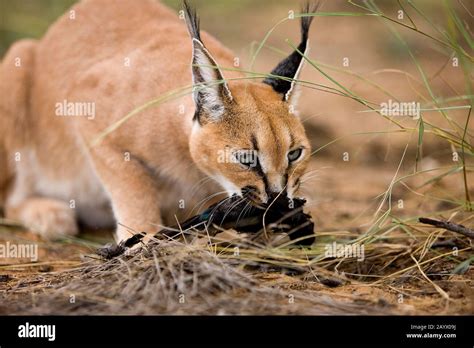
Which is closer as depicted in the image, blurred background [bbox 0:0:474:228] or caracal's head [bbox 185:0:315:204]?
caracal's head [bbox 185:0:315:204]

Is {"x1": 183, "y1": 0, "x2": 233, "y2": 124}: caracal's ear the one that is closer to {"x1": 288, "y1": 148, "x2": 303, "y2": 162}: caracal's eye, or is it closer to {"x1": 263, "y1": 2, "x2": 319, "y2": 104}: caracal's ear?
{"x1": 263, "y1": 2, "x2": 319, "y2": 104}: caracal's ear

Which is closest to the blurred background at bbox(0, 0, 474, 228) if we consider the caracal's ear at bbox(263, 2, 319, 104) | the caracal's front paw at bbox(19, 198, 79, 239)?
the caracal's ear at bbox(263, 2, 319, 104)

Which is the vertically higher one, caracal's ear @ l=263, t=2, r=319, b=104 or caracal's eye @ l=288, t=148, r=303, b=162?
caracal's ear @ l=263, t=2, r=319, b=104

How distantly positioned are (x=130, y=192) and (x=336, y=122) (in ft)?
8.76

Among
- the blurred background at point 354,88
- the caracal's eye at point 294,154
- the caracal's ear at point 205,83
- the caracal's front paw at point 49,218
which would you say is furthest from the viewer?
the blurred background at point 354,88

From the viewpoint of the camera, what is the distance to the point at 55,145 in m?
4.88

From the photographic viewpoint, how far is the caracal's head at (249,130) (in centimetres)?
342

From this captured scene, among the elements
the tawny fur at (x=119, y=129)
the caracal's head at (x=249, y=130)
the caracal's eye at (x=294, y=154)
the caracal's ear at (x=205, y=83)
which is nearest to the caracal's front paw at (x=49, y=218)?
the tawny fur at (x=119, y=129)

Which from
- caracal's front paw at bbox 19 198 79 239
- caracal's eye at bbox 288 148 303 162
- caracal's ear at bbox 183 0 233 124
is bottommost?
caracal's front paw at bbox 19 198 79 239

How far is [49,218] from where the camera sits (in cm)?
476

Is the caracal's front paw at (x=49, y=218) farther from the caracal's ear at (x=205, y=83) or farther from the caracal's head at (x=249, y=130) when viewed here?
the caracal's ear at (x=205, y=83)

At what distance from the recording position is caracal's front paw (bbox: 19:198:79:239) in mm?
4703

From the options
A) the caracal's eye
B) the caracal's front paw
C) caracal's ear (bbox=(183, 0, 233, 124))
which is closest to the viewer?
caracal's ear (bbox=(183, 0, 233, 124))
